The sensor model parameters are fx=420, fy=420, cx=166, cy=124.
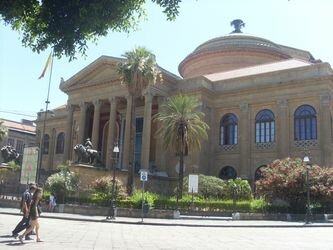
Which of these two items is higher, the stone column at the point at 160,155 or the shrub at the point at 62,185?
the stone column at the point at 160,155

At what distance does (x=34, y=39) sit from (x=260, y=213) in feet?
82.2

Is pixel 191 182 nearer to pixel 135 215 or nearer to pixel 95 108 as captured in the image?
pixel 135 215

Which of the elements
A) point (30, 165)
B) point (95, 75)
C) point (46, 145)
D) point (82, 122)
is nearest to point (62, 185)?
point (30, 165)

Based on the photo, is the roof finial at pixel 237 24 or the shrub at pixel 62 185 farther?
the roof finial at pixel 237 24

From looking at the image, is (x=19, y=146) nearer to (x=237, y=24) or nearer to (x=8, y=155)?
(x=8, y=155)

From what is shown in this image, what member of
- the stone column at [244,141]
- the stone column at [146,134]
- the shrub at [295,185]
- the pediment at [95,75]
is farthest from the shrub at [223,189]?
the pediment at [95,75]

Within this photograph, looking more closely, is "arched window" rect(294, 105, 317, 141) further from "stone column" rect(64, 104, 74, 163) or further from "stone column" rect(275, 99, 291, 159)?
"stone column" rect(64, 104, 74, 163)

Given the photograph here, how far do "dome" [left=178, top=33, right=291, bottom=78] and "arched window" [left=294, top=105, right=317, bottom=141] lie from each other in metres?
16.6

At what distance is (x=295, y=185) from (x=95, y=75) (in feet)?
93.2

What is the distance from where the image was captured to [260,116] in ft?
145

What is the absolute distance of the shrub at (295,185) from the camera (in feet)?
103

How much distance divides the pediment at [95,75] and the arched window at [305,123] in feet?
65.4

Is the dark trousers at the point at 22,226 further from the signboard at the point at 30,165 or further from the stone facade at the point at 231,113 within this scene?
the stone facade at the point at 231,113

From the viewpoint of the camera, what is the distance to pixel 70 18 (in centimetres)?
708
